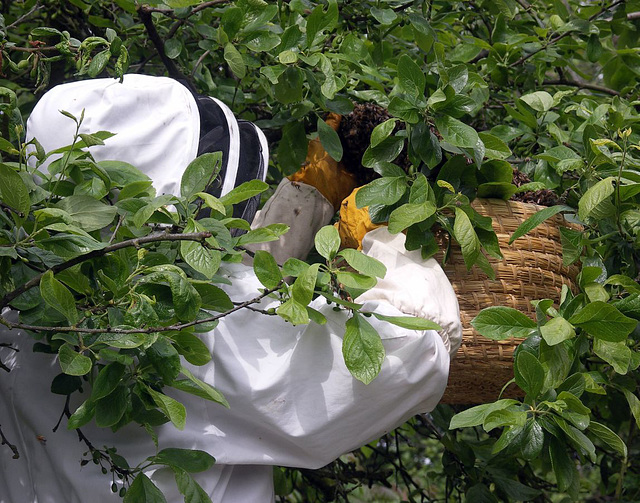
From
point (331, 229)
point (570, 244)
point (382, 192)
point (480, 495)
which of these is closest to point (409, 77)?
point (382, 192)

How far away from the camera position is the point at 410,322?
121 cm

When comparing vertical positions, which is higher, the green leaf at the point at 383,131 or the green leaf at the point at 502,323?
the green leaf at the point at 383,131

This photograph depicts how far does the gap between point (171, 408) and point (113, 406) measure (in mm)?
92

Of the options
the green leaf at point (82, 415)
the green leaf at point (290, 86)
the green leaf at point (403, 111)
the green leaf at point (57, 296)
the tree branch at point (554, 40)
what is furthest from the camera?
the tree branch at point (554, 40)

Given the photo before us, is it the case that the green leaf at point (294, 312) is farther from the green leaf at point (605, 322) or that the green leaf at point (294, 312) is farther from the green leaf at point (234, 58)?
the green leaf at point (234, 58)

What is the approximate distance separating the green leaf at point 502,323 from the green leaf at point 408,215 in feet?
0.59

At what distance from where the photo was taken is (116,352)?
1123 mm

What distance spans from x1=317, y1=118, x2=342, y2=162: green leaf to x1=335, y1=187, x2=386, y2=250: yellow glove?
0.11 m

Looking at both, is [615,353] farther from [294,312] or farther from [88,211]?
[88,211]

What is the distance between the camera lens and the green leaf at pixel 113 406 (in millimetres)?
1153

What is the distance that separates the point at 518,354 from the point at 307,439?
0.36 metres

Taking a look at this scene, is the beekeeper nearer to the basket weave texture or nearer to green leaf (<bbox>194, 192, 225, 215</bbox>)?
the basket weave texture

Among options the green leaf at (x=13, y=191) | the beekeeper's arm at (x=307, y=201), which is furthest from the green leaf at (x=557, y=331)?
the green leaf at (x=13, y=191)

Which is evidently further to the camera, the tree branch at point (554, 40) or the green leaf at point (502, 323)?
A: the tree branch at point (554, 40)
